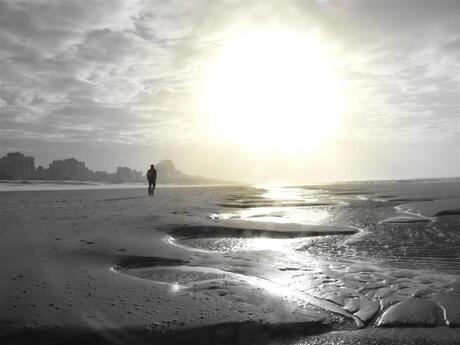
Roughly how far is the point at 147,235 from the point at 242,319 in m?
7.19

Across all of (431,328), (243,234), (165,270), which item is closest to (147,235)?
(243,234)

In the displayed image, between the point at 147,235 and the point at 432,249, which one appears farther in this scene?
the point at 147,235

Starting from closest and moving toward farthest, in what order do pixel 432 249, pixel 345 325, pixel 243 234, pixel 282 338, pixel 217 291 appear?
1. pixel 282 338
2. pixel 345 325
3. pixel 217 291
4. pixel 432 249
5. pixel 243 234

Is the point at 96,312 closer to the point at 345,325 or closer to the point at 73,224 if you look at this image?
the point at 345,325

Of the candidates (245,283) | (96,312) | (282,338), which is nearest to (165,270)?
(245,283)

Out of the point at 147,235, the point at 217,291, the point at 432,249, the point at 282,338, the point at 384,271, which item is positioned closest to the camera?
the point at 282,338

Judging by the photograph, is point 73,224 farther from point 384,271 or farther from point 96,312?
point 384,271

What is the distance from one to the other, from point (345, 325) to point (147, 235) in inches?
306

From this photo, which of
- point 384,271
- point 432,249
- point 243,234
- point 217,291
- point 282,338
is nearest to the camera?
point 282,338

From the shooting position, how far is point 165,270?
7492 mm

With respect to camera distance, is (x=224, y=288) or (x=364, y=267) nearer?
(x=224, y=288)

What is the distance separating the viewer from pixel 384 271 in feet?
24.5

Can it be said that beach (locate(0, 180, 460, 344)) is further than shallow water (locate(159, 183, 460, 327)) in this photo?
No

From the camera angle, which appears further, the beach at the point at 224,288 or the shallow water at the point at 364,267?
the shallow water at the point at 364,267
